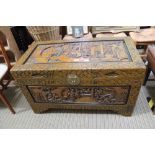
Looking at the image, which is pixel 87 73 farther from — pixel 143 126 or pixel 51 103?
pixel 143 126

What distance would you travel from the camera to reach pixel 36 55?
3.88 ft

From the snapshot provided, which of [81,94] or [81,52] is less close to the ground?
[81,52]

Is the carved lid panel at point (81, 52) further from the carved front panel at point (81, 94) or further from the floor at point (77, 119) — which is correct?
the floor at point (77, 119)

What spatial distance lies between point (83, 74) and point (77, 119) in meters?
0.51

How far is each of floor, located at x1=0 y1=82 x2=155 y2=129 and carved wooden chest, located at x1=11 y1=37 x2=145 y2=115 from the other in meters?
0.10

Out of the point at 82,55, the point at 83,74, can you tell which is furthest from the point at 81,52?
the point at 83,74

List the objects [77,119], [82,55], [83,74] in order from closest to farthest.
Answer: [83,74]
[82,55]
[77,119]

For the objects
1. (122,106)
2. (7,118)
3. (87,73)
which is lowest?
(7,118)

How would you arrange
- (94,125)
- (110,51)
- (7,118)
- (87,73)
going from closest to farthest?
1. (87,73)
2. (110,51)
3. (94,125)
4. (7,118)

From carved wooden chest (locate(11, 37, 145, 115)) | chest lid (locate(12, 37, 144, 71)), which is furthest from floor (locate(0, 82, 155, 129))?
chest lid (locate(12, 37, 144, 71))

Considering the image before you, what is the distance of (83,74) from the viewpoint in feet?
3.24

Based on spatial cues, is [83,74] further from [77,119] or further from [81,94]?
[77,119]

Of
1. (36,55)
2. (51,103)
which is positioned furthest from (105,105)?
(36,55)

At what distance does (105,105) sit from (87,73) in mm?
379
